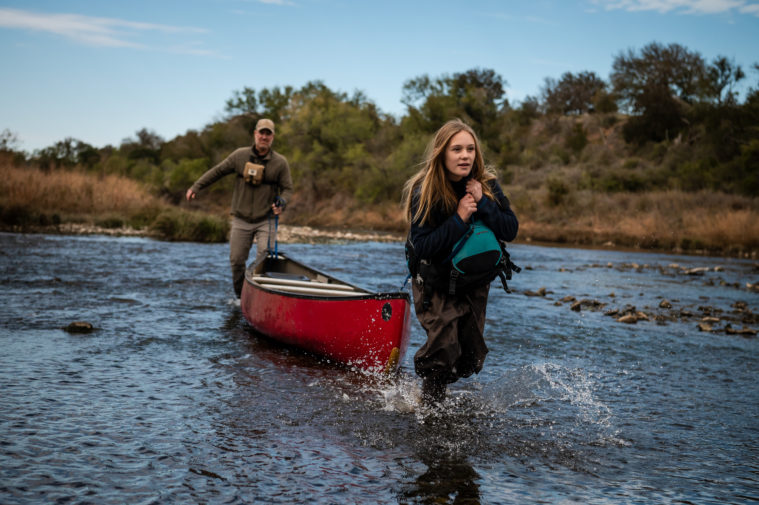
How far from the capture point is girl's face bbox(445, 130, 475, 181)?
417 cm

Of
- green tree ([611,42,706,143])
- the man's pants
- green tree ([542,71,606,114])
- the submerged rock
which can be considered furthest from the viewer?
green tree ([542,71,606,114])

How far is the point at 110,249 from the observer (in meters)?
17.4

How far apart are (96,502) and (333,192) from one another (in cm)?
5665

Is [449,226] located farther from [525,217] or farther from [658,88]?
[658,88]

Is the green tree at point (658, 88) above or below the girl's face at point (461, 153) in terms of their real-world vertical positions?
above

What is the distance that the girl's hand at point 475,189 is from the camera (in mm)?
4105

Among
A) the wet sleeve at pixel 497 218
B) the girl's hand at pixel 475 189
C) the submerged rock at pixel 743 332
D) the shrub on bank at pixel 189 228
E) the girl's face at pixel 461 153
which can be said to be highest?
the girl's face at pixel 461 153

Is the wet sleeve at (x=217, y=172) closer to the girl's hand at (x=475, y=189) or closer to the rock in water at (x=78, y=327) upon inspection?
the rock in water at (x=78, y=327)

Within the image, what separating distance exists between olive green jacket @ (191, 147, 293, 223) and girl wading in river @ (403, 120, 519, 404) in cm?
479

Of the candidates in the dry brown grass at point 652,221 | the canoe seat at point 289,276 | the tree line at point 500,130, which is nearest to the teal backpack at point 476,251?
the canoe seat at point 289,276

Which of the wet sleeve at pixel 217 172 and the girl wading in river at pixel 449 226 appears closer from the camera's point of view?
the girl wading in river at pixel 449 226

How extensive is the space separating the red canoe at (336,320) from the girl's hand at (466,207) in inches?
62.7

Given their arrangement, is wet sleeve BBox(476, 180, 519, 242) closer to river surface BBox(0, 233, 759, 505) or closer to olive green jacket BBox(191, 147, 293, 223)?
river surface BBox(0, 233, 759, 505)

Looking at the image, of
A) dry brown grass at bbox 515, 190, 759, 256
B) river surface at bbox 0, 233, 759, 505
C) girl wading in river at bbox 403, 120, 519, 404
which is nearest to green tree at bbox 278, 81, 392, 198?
Answer: dry brown grass at bbox 515, 190, 759, 256
